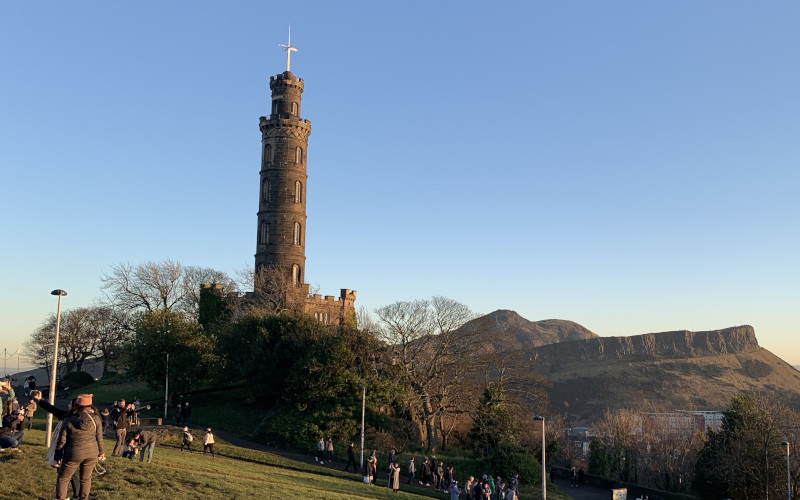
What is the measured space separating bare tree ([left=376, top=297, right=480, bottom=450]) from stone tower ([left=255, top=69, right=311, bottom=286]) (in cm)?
2053

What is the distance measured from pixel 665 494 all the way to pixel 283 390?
94.9 feet

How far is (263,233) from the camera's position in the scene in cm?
7106

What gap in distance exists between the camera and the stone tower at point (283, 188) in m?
70.4

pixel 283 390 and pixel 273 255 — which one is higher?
pixel 273 255

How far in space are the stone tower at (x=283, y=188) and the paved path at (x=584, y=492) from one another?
35510 mm

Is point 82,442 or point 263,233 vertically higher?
point 263,233

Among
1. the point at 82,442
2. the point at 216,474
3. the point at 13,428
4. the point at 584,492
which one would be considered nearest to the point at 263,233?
the point at 584,492

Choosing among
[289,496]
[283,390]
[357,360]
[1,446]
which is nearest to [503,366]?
[357,360]

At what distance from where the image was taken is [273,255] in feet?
230

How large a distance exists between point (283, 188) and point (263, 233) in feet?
18.0

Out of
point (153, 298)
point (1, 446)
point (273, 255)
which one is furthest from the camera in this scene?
point (153, 298)

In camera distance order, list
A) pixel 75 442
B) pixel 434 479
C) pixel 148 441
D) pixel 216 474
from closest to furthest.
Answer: pixel 75 442 → pixel 148 441 → pixel 216 474 → pixel 434 479

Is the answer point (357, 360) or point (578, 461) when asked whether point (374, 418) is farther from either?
point (578, 461)

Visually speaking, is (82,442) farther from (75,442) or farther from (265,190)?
(265,190)
